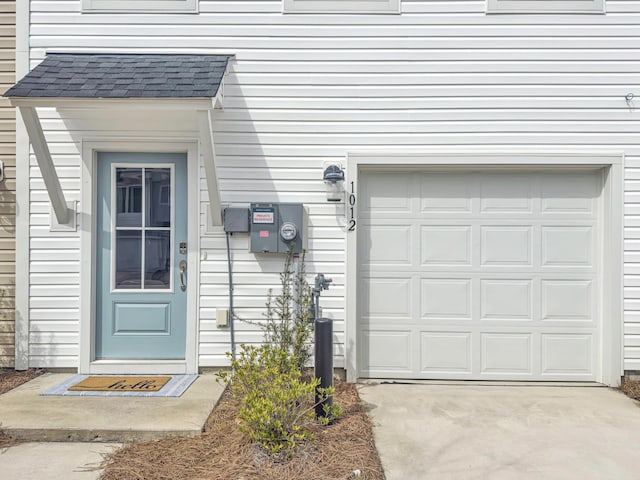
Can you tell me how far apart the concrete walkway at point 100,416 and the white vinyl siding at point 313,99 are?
68cm

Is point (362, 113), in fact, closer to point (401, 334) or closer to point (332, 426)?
point (401, 334)

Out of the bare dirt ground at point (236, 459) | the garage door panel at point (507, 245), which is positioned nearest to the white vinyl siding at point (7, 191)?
the bare dirt ground at point (236, 459)

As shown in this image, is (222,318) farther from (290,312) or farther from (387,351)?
(387,351)

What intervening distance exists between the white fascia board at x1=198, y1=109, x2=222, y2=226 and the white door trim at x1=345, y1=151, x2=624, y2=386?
47.4 inches

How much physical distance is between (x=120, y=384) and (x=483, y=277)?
341 cm

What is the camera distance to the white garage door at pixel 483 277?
4078 millimetres

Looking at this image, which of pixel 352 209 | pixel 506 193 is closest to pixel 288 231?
pixel 352 209

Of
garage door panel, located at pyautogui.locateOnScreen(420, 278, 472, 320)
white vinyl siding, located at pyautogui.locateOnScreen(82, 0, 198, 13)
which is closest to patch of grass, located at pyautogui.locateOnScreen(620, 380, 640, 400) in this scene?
garage door panel, located at pyautogui.locateOnScreen(420, 278, 472, 320)

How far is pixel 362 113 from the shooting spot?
4.02 metres

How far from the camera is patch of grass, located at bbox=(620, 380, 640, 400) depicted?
3.72m

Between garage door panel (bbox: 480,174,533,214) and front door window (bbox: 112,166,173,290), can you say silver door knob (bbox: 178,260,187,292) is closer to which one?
front door window (bbox: 112,166,173,290)

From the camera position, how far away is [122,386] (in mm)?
3643

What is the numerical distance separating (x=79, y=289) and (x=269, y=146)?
7.25ft

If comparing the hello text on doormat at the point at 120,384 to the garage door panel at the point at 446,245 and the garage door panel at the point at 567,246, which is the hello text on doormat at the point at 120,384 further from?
the garage door panel at the point at 567,246
